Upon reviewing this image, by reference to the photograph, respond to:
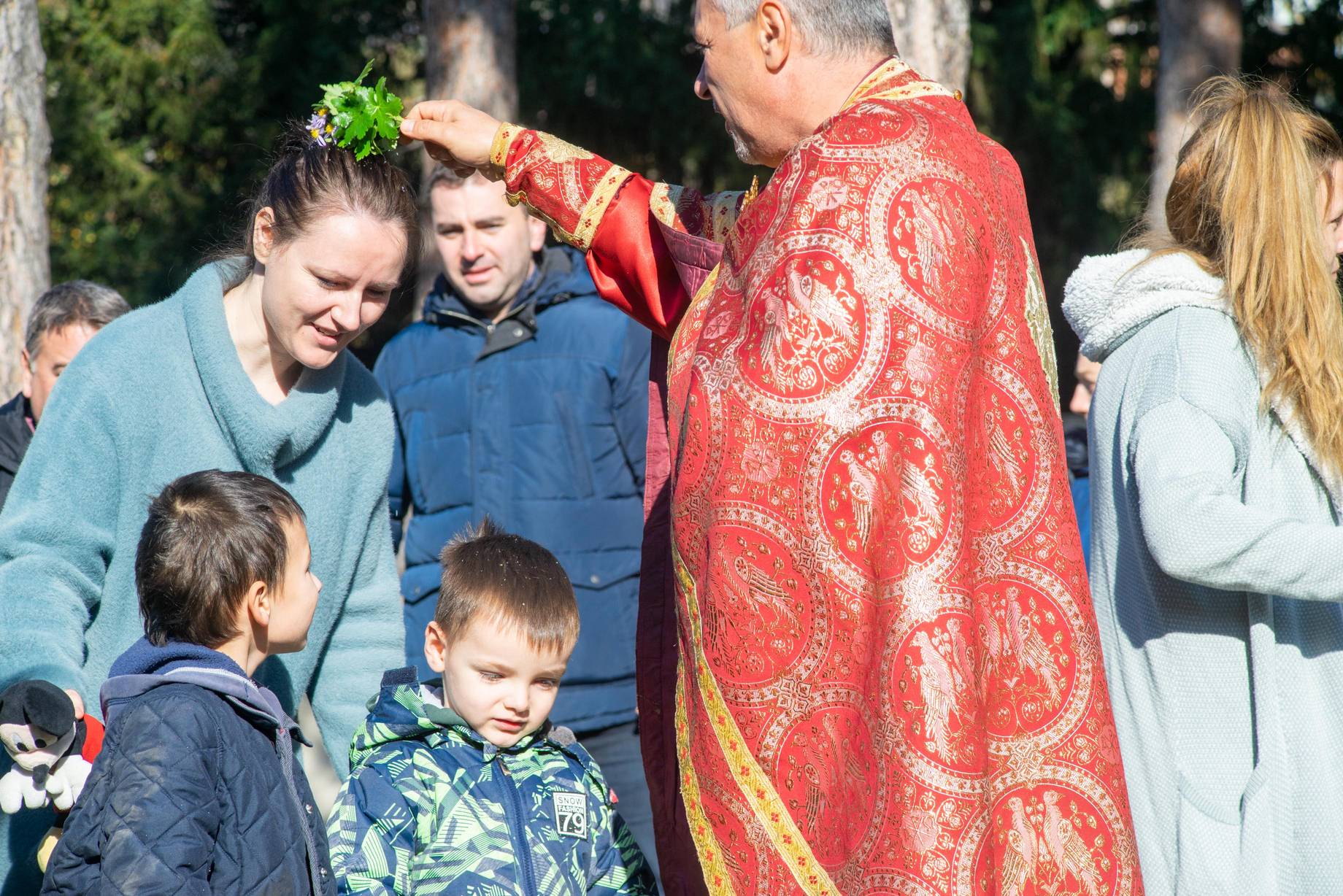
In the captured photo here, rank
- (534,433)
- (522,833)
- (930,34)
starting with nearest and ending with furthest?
(522,833) < (534,433) < (930,34)

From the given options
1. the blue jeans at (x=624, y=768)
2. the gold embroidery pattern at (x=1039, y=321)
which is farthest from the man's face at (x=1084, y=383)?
the gold embroidery pattern at (x=1039, y=321)

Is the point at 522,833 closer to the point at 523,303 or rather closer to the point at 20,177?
the point at 523,303

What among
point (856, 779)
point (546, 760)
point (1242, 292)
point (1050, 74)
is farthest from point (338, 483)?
point (1050, 74)

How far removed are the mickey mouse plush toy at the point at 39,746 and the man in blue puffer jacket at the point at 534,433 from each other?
1.69 m

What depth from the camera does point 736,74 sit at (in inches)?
89.3

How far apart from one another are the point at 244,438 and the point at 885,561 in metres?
1.36

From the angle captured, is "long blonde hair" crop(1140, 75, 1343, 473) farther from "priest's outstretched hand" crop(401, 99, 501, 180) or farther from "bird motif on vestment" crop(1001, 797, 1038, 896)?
"priest's outstretched hand" crop(401, 99, 501, 180)

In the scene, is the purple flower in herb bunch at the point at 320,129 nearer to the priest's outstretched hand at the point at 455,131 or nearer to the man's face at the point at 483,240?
the priest's outstretched hand at the point at 455,131

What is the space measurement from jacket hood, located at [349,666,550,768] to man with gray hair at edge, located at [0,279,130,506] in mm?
2005

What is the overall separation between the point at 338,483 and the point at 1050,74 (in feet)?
26.5

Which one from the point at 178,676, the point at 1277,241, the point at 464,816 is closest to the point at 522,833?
the point at 464,816

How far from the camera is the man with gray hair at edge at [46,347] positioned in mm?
4219

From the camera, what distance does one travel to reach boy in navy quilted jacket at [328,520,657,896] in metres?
2.55

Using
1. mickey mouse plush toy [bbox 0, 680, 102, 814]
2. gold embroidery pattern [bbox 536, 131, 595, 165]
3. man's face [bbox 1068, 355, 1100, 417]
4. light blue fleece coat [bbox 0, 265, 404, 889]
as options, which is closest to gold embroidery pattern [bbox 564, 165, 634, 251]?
gold embroidery pattern [bbox 536, 131, 595, 165]
